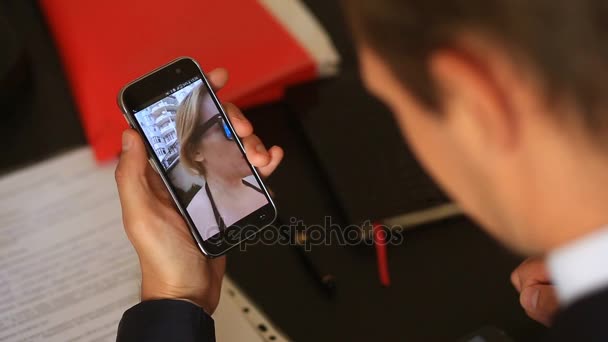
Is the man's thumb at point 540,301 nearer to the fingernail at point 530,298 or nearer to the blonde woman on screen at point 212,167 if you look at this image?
the fingernail at point 530,298

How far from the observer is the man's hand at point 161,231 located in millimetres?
647

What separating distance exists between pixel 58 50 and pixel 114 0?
11cm

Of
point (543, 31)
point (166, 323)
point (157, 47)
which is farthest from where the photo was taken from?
point (157, 47)

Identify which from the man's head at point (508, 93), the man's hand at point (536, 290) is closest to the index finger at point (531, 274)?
the man's hand at point (536, 290)

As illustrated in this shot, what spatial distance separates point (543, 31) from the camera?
31 centimetres

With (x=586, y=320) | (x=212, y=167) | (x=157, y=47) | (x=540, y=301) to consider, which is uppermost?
(x=157, y=47)

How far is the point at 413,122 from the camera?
42 cm

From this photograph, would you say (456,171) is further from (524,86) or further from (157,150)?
(157,150)

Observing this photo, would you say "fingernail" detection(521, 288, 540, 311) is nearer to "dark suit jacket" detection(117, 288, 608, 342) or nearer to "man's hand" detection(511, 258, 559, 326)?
"man's hand" detection(511, 258, 559, 326)

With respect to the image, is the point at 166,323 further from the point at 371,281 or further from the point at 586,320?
the point at 586,320

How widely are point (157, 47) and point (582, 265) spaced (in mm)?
631

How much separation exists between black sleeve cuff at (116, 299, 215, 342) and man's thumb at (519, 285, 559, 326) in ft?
0.98

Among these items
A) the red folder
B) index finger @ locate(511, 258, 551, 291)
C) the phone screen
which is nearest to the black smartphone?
the phone screen

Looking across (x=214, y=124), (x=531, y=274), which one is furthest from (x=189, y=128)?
(x=531, y=274)
